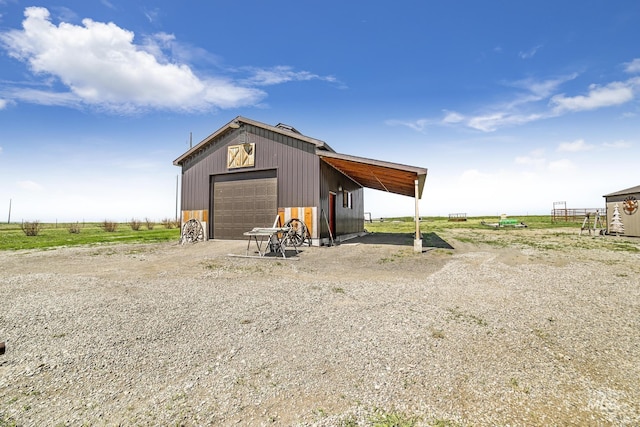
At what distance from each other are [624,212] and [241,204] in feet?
73.0

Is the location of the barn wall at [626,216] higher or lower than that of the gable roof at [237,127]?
lower

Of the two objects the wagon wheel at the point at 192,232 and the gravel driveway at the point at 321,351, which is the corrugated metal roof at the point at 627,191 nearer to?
the gravel driveway at the point at 321,351

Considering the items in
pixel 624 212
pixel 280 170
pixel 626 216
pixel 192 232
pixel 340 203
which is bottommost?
pixel 192 232

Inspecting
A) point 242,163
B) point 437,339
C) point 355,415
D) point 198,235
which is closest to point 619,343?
point 437,339

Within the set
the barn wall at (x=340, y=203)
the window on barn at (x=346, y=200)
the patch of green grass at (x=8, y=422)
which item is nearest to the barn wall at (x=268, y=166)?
the barn wall at (x=340, y=203)

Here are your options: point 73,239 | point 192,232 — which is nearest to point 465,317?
point 192,232

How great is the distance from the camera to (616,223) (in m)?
17.6

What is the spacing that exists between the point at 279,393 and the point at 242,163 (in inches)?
510

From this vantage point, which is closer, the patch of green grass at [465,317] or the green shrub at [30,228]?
the patch of green grass at [465,317]

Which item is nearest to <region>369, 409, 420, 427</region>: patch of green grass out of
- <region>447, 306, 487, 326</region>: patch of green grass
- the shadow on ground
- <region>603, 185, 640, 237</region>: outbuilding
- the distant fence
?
<region>447, 306, 487, 326</region>: patch of green grass

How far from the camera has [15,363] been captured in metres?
2.94

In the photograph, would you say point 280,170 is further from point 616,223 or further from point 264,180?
point 616,223

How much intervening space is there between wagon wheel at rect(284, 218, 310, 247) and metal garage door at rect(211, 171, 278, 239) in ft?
3.83

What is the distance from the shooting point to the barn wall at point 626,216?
1634cm
